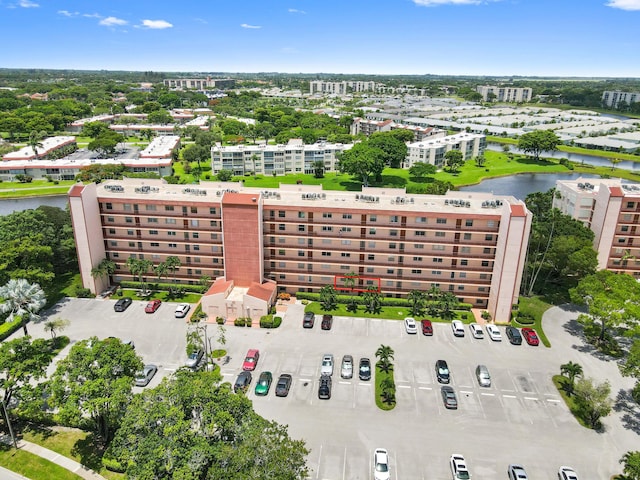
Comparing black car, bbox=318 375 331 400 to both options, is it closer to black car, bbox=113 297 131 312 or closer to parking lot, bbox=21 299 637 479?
parking lot, bbox=21 299 637 479

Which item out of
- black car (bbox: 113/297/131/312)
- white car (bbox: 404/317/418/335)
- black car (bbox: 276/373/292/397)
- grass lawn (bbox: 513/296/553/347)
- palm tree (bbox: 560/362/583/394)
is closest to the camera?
black car (bbox: 276/373/292/397)

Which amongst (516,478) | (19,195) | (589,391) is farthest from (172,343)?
(19,195)

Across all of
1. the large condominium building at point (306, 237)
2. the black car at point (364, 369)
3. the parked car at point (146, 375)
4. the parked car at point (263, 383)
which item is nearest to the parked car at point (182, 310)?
the large condominium building at point (306, 237)

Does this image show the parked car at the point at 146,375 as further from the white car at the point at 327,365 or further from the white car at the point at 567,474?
the white car at the point at 567,474

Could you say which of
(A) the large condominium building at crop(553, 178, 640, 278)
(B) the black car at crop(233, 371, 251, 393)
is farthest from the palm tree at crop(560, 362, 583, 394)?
(B) the black car at crop(233, 371, 251, 393)

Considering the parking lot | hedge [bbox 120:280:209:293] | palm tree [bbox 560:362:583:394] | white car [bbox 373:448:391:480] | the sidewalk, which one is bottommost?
the parking lot

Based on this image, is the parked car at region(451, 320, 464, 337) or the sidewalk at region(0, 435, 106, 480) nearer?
the sidewalk at region(0, 435, 106, 480)

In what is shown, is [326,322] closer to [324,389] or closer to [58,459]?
[324,389]

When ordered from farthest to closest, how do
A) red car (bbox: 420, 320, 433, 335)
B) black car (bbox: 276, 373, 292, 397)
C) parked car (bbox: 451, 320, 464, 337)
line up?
red car (bbox: 420, 320, 433, 335) → parked car (bbox: 451, 320, 464, 337) → black car (bbox: 276, 373, 292, 397)
